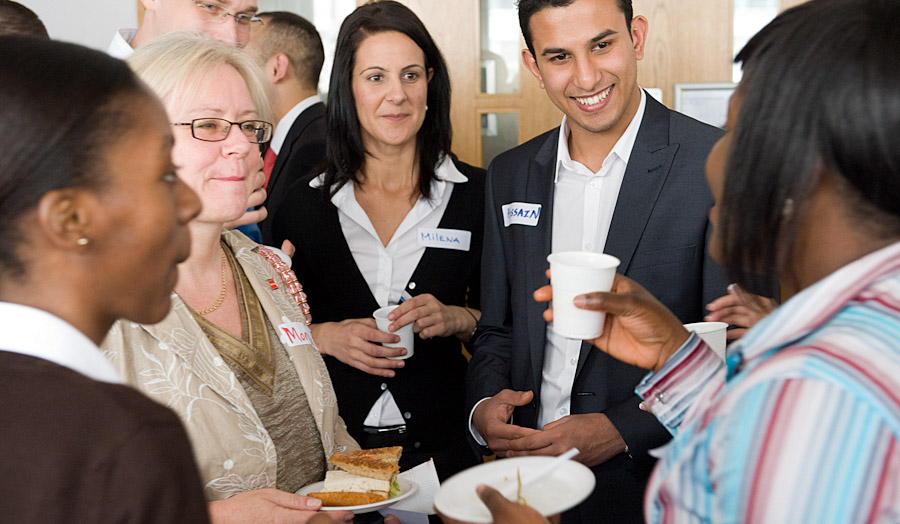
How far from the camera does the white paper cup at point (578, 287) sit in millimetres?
1369

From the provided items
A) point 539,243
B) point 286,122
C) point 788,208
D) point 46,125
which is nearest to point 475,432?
point 539,243

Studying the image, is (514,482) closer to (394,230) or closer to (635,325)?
(635,325)

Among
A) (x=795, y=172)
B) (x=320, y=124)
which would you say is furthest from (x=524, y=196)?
(x=320, y=124)

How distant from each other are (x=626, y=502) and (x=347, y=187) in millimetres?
1435

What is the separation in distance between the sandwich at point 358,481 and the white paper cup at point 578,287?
1.73 feet

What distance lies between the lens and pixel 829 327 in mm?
825

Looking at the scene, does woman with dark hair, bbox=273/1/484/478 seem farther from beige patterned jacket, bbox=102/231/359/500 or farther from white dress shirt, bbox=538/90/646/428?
beige patterned jacket, bbox=102/231/359/500

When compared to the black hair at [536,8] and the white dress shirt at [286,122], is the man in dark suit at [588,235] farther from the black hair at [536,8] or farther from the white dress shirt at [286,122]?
the white dress shirt at [286,122]

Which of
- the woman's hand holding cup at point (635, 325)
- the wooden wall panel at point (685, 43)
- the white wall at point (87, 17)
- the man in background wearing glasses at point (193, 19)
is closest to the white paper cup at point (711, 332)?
the woman's hand holding cup at point (635, 325)

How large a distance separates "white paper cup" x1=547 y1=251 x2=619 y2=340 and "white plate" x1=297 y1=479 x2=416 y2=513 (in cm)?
51

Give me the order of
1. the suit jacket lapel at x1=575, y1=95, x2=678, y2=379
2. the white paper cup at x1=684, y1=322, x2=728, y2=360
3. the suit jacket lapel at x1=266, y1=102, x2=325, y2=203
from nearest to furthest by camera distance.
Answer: the white paper cup at x1=684, y1=322, x2=728, y2=360
the suit jacket lapel at x1=575, y1=95, x2=678, y2=379
the suit jacket lapel at x1=266, y1=102, x2=325, y2=203

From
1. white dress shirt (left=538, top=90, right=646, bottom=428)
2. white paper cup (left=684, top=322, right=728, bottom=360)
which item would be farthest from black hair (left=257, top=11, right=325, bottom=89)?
white paper cup (left=684, top=322, right=728, bottom=360)

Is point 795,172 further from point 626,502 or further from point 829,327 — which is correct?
point 626,502

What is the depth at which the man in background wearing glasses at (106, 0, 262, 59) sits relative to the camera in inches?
104
